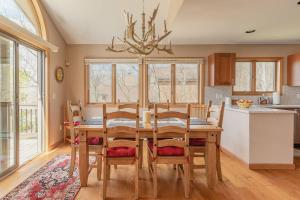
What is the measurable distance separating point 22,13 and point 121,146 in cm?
316

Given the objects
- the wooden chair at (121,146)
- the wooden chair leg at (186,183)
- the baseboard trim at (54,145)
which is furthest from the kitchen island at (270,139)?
the baseboard trim at (54,145)

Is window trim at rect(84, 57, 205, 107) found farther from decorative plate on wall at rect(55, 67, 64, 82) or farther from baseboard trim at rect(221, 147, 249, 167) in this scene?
baseboard trim at rect(221, 147, 249, 167)

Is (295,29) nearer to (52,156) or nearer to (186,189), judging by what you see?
(186,189)

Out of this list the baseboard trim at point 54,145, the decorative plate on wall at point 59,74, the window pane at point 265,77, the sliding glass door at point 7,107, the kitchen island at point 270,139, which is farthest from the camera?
the window pane at point 265,77

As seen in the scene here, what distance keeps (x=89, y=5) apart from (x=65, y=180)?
10.7 feet

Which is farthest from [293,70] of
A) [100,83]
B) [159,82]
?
[100,83]

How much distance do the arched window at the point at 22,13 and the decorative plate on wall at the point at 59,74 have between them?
0.92 meters

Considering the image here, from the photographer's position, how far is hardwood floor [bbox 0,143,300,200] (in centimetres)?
275

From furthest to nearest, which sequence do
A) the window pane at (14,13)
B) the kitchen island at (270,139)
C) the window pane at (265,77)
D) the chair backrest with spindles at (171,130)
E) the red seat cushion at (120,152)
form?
1. the window pane at (265,77)
2. the kitchen island at (270,139)
3. the window pane at (14,13)
4. the red seat cushion at (120,152)
5. the chair backrest with spindles at (171,130)

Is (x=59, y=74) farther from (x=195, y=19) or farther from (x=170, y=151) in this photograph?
(x=170, y=151)

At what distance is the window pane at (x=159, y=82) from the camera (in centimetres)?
590

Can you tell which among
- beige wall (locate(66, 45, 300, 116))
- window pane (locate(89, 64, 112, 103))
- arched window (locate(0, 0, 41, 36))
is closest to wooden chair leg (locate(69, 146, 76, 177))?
arched window (locate(0, 0, 41, 36))

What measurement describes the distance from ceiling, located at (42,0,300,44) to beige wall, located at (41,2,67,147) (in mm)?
189

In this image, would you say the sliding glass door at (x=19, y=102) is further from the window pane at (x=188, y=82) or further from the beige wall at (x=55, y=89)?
the window pane at (x=188, y=82)
